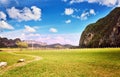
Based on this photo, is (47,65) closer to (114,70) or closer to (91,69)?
(91,69)

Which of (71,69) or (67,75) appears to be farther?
(71,69)

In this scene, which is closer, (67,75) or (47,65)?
(67,75)

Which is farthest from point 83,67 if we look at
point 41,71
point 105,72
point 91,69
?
point 41,71

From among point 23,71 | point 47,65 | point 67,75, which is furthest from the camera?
point 47,65

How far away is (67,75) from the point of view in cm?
3919

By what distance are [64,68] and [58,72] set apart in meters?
3.30

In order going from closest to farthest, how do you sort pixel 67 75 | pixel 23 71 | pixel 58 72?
pixel 67 75
pixel 58 72
pixel 23 71

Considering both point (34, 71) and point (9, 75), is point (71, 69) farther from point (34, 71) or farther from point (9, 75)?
point (9, 75)

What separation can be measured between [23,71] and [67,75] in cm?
1023

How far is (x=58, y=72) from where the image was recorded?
137 feet

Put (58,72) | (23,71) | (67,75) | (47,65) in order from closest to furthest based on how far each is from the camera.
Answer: (67,75) < (58,72) < (23,71) < (47,65)

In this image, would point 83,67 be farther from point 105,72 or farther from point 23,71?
point 23,71

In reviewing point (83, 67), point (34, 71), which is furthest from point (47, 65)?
point (83, 67)

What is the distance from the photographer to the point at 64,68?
44.9 meters
